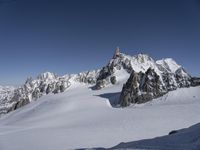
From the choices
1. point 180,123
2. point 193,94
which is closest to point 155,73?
point 193,94

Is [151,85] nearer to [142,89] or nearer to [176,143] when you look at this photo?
[142,89]

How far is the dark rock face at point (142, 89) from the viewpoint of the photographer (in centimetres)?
6819

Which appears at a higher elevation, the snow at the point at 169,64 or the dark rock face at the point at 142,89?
the snow at the point at 169,64

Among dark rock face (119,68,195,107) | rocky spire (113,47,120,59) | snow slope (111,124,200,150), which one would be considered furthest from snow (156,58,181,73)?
snow slope (111,124,200,150)

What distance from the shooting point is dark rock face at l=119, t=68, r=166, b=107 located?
68.2 m

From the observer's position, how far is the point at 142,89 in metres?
72.1

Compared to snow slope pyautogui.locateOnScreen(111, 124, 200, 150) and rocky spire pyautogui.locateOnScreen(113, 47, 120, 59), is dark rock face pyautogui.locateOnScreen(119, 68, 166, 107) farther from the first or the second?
rocky spire pyautogui.locateOnScreen(113, 47, 120, 59)

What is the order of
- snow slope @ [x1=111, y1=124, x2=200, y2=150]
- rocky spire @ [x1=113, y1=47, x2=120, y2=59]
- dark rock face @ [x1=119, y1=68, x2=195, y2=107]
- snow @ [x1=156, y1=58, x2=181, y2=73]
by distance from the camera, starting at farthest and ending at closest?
snow @ [x1=156, y1=58, x2=181, y2=73] → rocky spire @ [x1=113, y1=47, x2=120, y2=59] → dark rock face @ [x1=119, y1=68, x2=195, y2=107] → snow slope @ [x1=111, y1=124, x2=200, y2=150]

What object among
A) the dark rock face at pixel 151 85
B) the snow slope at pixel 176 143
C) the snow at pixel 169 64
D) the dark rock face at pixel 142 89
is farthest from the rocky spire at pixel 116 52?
the snow slope at pixel 176 143

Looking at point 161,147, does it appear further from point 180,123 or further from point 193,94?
point 193,94

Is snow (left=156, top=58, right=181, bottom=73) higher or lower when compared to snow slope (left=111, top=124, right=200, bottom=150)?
higher

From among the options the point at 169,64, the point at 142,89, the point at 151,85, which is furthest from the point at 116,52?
the point at 151,85

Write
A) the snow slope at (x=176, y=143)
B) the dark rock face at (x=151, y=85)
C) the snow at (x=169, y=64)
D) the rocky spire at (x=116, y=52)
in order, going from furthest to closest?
the snow at (x=169, y=64) < the rocky spire at (x=116, y=52) < the dark rock face at (x=151, y=85) < the snow slope at (x=176, y=143)

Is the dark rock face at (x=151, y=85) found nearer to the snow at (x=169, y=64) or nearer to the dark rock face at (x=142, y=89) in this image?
the dark rock face at (x=142, y=89)
